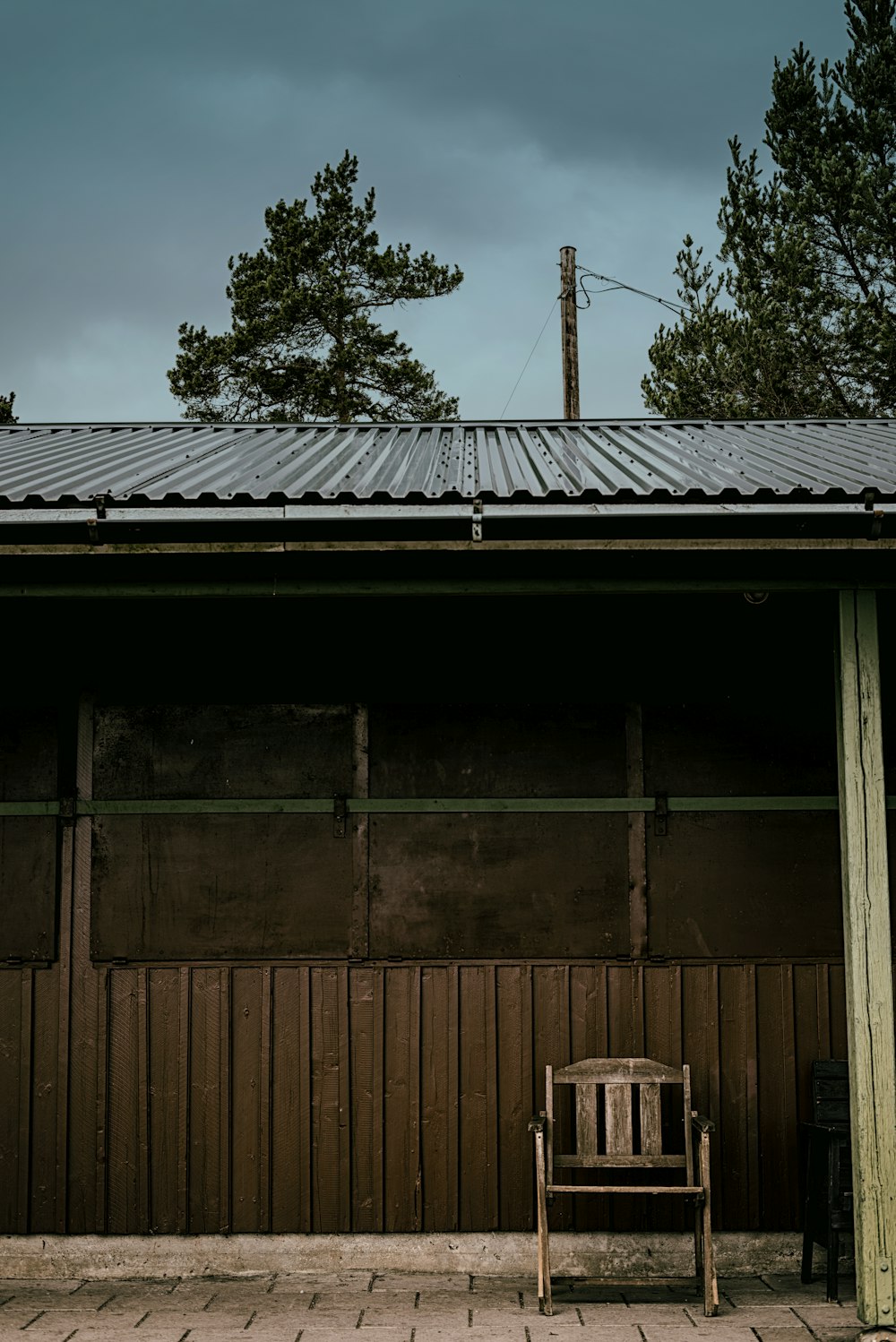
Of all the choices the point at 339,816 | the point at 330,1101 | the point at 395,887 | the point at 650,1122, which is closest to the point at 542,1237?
the point at 650,1122

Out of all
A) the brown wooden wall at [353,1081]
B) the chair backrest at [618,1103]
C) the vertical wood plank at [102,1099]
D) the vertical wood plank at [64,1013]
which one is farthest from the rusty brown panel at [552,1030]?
the vertical wood plank at [64,1013]

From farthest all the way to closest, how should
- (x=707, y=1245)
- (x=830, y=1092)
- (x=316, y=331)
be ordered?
1. (x=316, y=331)
2. (x=830, y=1092)
3. (x=707, y=1245)

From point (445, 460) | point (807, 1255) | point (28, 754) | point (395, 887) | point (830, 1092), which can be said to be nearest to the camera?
point (807, 1255)

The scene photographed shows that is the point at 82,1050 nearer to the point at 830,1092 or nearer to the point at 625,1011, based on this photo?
the point at 625,1011

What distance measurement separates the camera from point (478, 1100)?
4992 mm

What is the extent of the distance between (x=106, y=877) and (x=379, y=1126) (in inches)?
60.4

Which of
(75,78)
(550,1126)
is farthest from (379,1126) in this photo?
(75,78)

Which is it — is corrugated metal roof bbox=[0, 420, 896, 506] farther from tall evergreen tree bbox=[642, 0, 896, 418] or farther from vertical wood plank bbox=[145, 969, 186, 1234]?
tall evergreen tree bbox=[642, 0, 896, 418]

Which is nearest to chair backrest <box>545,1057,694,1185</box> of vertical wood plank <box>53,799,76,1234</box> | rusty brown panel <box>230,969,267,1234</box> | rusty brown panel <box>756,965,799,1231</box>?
rusty brown panel <box>756,965,799,1231</box>

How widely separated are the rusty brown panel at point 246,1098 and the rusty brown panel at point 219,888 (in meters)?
0.15

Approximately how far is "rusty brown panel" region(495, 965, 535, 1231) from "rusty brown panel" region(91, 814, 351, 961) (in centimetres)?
69

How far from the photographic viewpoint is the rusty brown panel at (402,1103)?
4.94 m

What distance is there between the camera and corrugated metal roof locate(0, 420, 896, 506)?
397 centimetres

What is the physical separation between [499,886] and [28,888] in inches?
77.9
